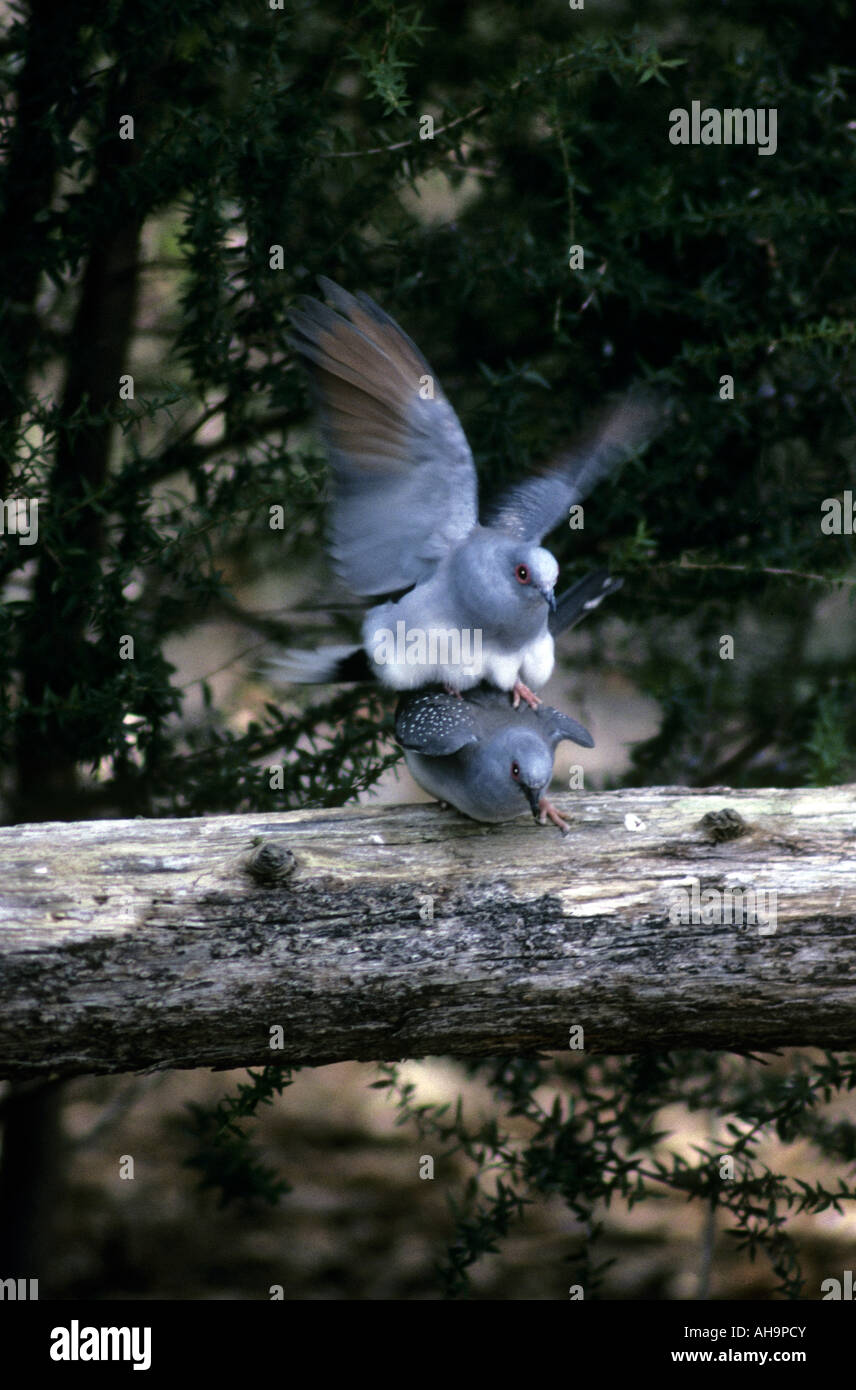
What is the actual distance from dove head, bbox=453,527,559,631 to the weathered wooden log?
43cm

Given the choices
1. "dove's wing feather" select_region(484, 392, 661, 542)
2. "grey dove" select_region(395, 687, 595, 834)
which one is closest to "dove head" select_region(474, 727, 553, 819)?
"grey dove" select_region(395, 687, 595, 834)

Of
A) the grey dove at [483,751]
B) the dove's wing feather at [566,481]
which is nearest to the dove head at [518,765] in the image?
the grey dove at [483,751]

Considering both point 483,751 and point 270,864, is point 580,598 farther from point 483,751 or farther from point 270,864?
point 270,864

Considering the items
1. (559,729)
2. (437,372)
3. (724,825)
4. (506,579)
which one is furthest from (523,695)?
(437,372)

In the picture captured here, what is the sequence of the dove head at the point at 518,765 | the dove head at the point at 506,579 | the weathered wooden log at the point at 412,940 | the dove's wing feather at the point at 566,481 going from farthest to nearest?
the dove's wing feather at the point at 566,481, the dove head at the point at 506,579, the dove head at the point at 518,765, the weathered wooden log at the point at 412,940

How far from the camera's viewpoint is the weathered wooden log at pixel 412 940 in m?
1.96

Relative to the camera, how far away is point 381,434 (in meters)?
2.33

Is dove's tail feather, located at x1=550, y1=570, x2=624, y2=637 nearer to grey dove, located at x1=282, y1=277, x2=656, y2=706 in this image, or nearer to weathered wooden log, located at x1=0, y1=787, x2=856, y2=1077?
grey dove, located at x1=282, y1=277, x2=656, y2=706

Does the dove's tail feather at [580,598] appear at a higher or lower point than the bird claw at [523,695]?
higher

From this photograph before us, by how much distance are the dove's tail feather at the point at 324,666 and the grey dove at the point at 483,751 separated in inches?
8.6

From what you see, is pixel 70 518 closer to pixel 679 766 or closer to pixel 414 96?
pixel 414 96

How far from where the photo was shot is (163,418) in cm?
326

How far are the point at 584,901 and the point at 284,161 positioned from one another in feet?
5.51

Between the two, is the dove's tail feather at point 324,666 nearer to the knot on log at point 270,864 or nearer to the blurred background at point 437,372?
the blurred background at point 437,372
